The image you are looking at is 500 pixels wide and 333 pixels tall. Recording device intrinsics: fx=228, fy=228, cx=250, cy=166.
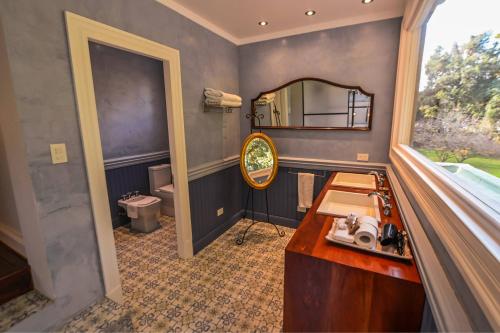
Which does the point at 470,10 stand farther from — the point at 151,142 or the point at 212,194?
the point at 151,142

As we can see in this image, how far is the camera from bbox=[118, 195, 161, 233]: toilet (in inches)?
115

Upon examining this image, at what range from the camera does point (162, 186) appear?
11.6ft

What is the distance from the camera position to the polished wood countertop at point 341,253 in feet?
3.13

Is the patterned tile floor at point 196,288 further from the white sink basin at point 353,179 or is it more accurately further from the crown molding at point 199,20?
the crown molding at point 199,20

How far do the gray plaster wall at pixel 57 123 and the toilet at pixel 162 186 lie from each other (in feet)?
5.88

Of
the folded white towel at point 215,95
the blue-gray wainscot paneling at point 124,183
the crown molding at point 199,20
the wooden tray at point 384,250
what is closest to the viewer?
the wooden tray at point 384,250

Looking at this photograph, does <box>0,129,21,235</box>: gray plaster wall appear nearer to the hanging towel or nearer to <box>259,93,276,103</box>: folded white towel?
<box>259,93,276,103</box>: folded white towel

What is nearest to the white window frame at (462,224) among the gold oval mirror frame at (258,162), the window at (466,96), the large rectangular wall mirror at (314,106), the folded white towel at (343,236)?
the window at (466,96)

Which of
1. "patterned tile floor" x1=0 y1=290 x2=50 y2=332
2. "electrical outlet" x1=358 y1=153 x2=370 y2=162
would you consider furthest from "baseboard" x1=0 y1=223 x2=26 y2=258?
"electrical outlet" x1=358 y1=153 x2=370 y2=162

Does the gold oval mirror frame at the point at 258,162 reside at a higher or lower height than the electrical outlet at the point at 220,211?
higher

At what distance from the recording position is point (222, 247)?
270cm

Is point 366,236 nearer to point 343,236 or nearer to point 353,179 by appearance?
point 343,236

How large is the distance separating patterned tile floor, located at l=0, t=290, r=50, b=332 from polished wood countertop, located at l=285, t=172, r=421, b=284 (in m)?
1.60

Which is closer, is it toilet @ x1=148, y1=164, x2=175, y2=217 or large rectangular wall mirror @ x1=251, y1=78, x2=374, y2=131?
large rectangular wall mirror @ x1=251, y1=78, x2=374, y2=131
